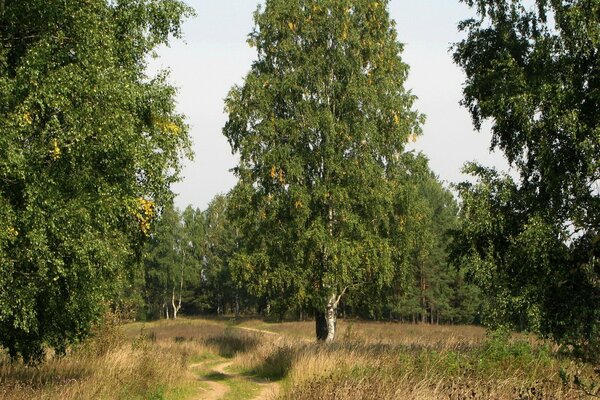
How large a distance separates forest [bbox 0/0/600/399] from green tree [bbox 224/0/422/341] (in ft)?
0.27

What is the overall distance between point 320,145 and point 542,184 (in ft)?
33.3

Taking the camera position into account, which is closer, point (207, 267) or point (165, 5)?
point (165, 5)

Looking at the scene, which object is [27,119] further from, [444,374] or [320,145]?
[320,145]

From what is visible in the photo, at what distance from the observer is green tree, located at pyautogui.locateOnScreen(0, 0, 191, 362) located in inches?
324

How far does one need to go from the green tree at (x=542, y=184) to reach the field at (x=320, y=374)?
1.12 metres

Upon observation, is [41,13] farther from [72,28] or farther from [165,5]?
[165,5]

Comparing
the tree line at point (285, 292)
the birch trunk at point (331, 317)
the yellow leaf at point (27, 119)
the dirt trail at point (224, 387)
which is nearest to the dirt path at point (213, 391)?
the dirt trail at point (224, 387)

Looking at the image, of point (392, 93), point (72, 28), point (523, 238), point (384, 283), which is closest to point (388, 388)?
point (523, 238)

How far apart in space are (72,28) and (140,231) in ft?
15.1

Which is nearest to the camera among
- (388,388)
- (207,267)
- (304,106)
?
(388,388)

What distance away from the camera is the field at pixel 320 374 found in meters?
8.04

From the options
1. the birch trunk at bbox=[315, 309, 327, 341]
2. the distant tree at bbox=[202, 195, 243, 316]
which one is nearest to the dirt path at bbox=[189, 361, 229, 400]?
the birch trunk at bbox=[315, 309, 327, 341]

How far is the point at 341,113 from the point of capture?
72.4 feet

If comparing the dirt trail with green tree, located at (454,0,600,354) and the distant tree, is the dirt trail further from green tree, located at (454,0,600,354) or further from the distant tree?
the distant tree
